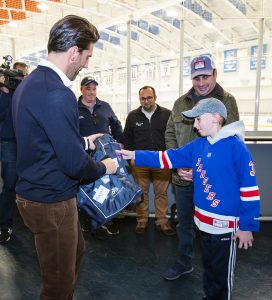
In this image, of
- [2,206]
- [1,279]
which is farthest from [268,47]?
[1,279]

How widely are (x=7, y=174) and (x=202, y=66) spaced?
2065 mm

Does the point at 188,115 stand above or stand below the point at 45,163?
above

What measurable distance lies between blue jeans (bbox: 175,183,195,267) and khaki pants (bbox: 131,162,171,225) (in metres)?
0.97

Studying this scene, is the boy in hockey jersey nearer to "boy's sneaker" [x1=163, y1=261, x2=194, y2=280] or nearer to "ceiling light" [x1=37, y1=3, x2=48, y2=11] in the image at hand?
"boy's sneaker" [x1=163, y1=261, x2=194, y2=280]

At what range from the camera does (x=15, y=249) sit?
2904mm

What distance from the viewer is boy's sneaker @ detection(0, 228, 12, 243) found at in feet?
9.93

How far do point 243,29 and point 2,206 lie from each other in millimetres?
4183

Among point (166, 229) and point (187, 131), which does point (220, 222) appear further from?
point (166, 229)

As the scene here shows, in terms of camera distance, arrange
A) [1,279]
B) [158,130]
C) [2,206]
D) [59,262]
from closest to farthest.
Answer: [59,262] → [1,279] → [2,206] → [158,130]

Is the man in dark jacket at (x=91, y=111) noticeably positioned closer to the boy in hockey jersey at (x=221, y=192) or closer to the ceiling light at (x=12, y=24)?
the boy in hockey jersey at (x=221, y=192)

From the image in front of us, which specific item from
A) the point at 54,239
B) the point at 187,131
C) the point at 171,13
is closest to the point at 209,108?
the point at 187,131

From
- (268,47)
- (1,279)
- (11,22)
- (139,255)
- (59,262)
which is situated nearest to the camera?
(59,262)

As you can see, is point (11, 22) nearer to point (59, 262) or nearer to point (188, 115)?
point (188, 115)

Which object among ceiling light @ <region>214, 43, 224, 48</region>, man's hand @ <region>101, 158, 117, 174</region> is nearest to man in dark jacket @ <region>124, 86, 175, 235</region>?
man's hand @ <region>101, 158, 117, 174</region>
